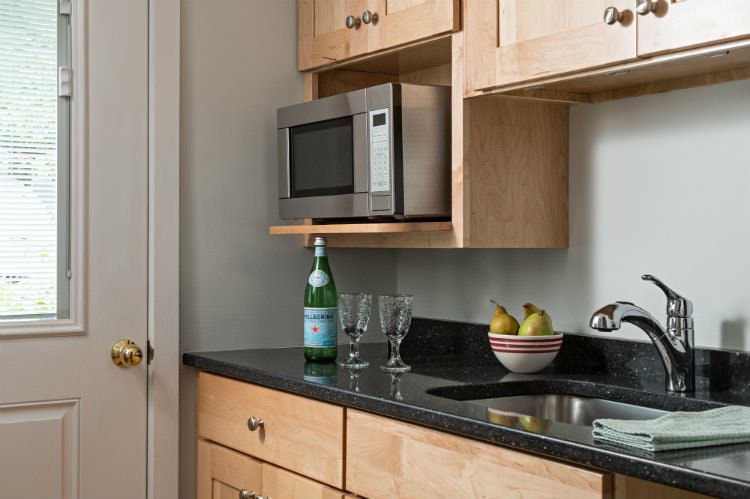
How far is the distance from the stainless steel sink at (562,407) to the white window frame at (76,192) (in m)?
0.97

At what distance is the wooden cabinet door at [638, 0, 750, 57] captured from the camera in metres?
1.43

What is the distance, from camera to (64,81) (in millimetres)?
2174

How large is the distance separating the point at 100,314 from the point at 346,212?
25.1 inches

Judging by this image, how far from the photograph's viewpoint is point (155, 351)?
7.50 feet

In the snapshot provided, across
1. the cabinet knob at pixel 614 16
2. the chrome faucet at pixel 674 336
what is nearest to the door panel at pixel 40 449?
the chrome faucet at pixel 674 336

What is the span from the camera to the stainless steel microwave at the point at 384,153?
204cm

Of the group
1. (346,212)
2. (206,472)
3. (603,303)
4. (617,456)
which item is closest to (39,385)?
(206,472)

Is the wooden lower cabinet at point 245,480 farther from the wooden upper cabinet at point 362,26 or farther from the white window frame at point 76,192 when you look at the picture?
the wooden upper cabinet at point 362,26

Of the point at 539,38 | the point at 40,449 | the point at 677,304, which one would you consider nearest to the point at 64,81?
the point at 40,449

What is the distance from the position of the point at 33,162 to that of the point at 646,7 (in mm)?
1390

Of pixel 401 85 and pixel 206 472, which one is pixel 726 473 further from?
pixel 206 472

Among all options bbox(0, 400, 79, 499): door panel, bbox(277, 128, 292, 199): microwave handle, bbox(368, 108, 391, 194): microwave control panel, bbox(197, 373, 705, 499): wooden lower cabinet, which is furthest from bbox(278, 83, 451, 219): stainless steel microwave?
bbox(0, 400, 79, 499): door panel

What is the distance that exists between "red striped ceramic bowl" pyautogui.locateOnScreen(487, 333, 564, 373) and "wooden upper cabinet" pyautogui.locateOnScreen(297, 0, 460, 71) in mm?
687

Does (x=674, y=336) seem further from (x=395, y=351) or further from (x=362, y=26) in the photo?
(x=362, y=26)
